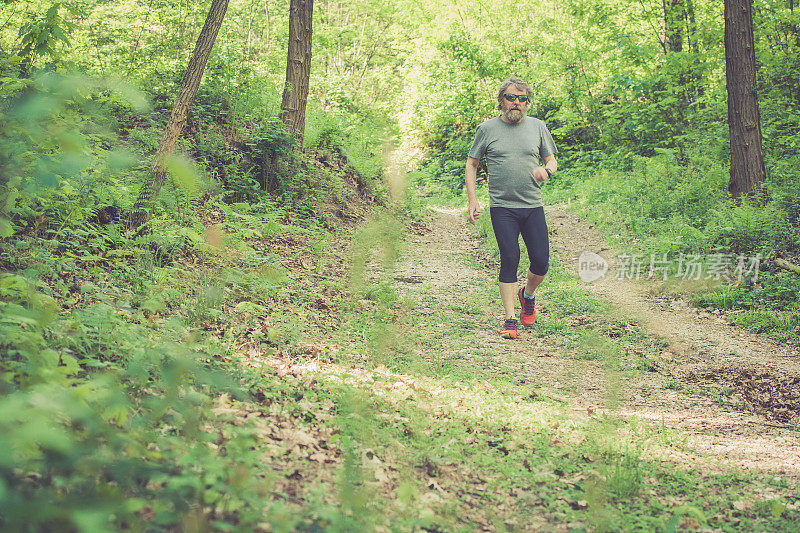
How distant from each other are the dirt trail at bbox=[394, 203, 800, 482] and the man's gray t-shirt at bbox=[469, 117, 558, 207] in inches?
60.1

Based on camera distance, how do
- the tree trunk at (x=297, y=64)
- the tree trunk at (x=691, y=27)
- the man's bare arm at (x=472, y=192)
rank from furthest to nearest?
1. the tree trunk at (x=691, y=27)
2. the tree trunk at (x=297, y=64)
3. the man's bare arm at (x=472, y=192)

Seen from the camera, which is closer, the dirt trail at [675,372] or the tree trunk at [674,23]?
the dirt trail at [675,372]

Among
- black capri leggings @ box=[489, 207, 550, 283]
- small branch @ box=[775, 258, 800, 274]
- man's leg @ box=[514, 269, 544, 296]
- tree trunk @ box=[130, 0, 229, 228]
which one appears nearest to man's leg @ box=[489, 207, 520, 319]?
black capri leggings @ box=[489, 207, 550, 283]

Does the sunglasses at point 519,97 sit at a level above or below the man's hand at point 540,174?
above

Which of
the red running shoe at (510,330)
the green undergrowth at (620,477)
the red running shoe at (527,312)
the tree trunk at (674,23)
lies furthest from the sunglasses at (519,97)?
the tree trunk at (674,23)

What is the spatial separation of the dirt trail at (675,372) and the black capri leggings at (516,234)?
807 mm

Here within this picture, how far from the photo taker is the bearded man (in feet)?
19.8

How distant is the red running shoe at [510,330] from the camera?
6242mm

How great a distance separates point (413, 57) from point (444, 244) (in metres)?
15.2

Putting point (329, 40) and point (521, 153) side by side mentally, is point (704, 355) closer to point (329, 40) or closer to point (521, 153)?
point (521, 153)

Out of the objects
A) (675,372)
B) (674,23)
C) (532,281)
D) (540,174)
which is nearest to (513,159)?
(540,174)

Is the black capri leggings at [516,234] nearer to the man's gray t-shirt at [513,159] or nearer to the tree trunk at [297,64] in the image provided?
the man's gray t-shirt at [513,159]

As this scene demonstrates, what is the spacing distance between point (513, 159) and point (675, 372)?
2.61m

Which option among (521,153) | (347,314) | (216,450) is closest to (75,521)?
(216,450)
